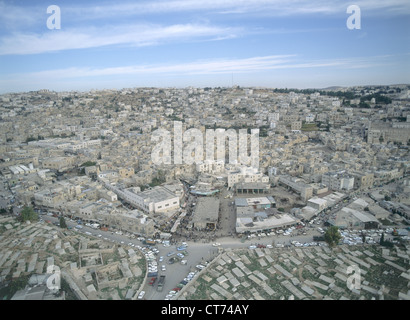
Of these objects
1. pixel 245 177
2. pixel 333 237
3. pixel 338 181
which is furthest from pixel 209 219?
pixel 338 181

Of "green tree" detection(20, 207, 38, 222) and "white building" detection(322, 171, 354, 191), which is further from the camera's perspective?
"white building" detection(322, 171, 354, 191)

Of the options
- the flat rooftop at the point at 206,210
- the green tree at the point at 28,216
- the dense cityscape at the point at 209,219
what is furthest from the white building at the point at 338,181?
the green tree at the point at 28,216

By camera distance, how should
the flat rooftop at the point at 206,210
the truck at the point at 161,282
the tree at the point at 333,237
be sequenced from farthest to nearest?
1. the flat rooftop at the point at 206,210
2. the tree at the point at 333,237
3. the truck at the point at 161,282

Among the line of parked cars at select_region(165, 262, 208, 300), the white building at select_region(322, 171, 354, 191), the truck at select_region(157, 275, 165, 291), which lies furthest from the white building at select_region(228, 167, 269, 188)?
the truck at select_region(157, 275, 165, 291)

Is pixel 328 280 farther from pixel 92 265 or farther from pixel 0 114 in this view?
pixel 0 114

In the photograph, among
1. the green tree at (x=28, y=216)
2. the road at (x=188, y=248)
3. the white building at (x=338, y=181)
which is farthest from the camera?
the white building at (x=338, y=181)

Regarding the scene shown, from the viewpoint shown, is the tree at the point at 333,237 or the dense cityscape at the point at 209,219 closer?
the dense cityscape at the point at 209,219

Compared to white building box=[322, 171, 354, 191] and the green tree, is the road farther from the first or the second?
white building box=[322, 171, 354, 191]

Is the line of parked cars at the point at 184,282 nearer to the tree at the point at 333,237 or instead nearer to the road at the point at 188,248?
the road at the point at 188,248

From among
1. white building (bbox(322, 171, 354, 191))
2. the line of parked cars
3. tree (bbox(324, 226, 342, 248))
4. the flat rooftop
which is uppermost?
white building (bbox(322, 171, 354, 191))
